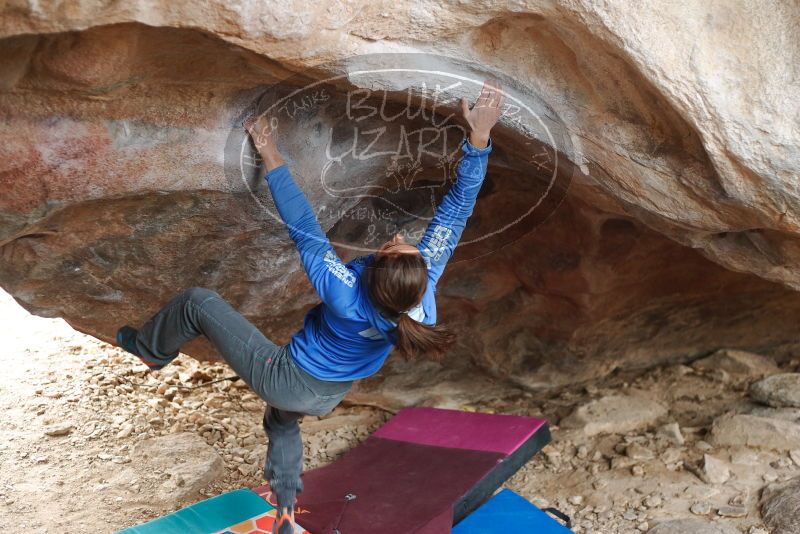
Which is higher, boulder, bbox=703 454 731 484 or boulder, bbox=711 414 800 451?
boulder, bbox=711 414 800 451

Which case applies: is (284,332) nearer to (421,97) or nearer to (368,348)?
(368,348)

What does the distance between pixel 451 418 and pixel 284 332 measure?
2.43 ft

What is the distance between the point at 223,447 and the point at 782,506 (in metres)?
2.07

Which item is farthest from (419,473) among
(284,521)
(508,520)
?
(284,521)

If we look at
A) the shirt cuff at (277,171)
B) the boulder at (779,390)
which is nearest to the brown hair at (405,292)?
the shirt cuff at (277,171)

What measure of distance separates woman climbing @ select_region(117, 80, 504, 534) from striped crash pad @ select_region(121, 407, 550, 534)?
1.65 ft

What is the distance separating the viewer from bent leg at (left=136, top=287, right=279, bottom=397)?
2086 millimetres

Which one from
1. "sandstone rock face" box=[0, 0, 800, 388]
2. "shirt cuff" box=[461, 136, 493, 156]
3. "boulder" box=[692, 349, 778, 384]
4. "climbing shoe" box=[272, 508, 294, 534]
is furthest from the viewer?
"boulder" box=[692, 349, 778, 384]

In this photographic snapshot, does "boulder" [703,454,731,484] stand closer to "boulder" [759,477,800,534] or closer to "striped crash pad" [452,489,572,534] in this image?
"boulder" [759,477,800,534]

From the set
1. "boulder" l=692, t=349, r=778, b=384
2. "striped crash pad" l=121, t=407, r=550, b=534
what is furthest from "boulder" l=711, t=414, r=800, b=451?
"striped crash pad" l=121, t=407, r=550, b=534

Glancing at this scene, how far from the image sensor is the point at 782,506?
2.52 metres

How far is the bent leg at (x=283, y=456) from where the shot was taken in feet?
7.51

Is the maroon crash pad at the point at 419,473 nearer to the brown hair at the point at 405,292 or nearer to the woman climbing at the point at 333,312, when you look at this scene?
→ the woman climbing at the point at 333,312

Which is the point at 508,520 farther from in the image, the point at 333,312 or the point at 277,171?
the point at 277,171
